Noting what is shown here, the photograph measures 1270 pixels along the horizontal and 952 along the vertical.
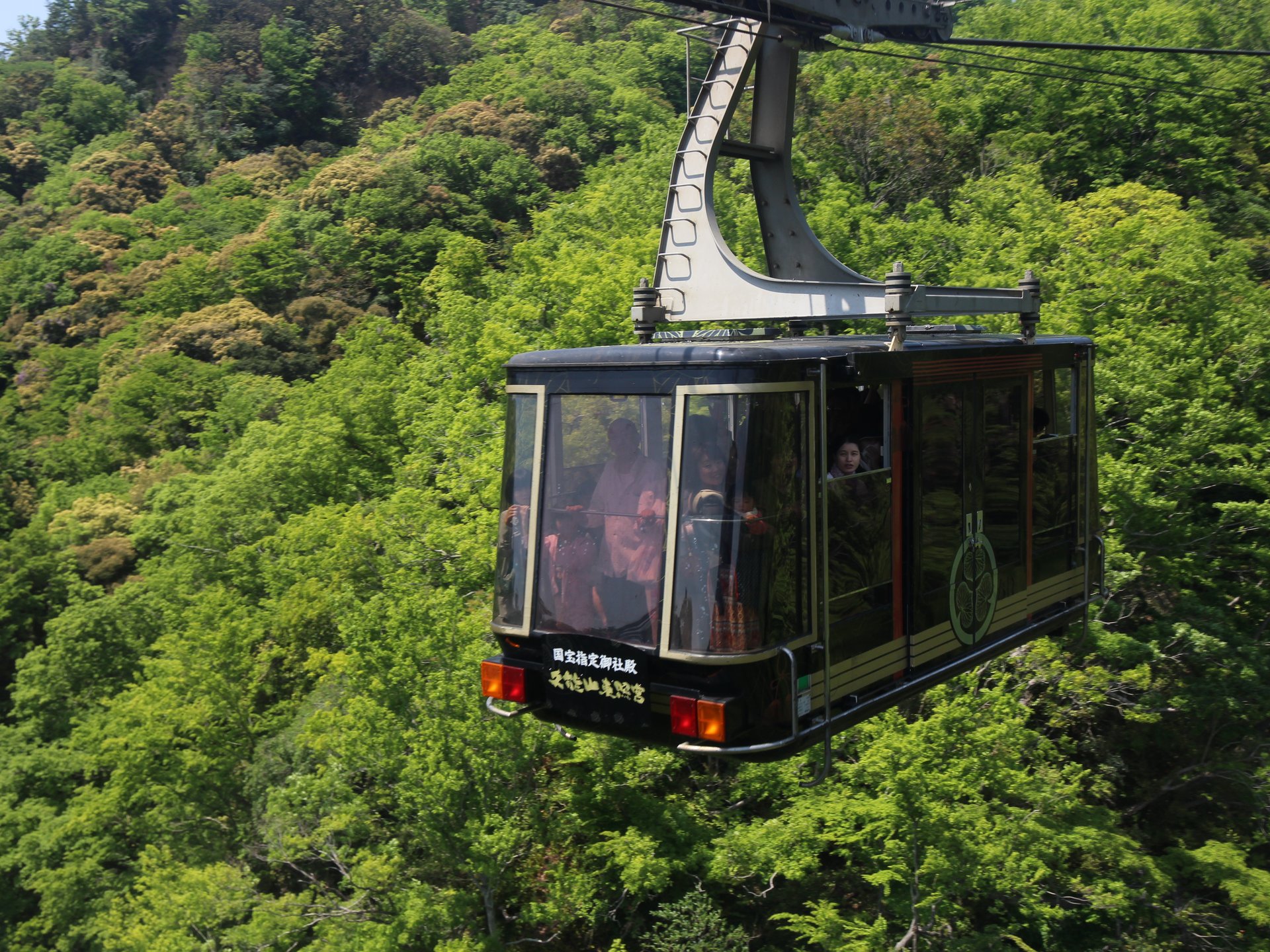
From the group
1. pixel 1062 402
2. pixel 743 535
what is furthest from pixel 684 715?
pixel 1062 402

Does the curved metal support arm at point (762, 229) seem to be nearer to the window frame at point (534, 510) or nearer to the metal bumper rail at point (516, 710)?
the window frame at point (534, 510)

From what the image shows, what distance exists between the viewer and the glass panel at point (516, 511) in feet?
23.7

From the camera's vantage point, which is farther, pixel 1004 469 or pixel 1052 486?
pixel 1052 486

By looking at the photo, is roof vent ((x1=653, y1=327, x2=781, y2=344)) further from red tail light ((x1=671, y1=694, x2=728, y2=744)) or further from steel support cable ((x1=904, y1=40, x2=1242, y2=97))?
steel support cable ((x1=904, y1=40, x2=1242, y2=97))

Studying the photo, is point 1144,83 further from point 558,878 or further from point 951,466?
point 951,466

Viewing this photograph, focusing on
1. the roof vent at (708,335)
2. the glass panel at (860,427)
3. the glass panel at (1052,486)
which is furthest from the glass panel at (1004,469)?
the roof vent at (708,335)

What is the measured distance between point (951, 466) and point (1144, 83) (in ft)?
122

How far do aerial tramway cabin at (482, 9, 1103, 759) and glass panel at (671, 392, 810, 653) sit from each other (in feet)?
0.04

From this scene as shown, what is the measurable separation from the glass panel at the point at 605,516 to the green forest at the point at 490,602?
18.4ft

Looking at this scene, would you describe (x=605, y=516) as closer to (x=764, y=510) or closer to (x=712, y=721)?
(x=764, y=510)

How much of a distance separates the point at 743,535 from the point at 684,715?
→ 1.09 metres

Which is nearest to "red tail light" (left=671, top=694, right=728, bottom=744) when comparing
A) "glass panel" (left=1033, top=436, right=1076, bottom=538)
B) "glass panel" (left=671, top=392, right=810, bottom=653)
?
"glass panel" (left=671, top=392, right=810, bottom=653)

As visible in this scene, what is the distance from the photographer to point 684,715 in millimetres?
6430

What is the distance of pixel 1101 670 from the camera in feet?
65.5
